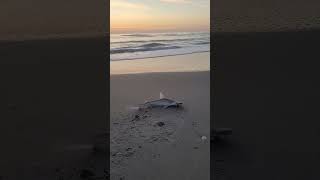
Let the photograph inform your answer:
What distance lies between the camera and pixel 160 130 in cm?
439

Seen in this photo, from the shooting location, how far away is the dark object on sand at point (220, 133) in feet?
13.4

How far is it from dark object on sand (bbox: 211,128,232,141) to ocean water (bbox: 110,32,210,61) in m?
3.14

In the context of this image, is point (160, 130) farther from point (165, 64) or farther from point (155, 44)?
point (155, 44)

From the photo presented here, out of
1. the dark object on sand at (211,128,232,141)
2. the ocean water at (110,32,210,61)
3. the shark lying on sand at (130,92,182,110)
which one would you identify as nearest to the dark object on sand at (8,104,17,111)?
the shark lying on sand at (130,92,182,110)

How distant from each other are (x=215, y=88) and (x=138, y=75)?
1345mm

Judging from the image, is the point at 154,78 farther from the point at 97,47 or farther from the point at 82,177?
the point at 82,177

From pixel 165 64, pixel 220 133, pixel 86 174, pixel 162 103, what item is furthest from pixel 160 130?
pixel 165 64

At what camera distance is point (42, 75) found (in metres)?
5.70

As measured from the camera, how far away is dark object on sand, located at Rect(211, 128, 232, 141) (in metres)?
4.07

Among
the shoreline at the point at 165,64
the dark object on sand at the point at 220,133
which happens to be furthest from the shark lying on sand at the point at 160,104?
the shoreline at the point at 165,64

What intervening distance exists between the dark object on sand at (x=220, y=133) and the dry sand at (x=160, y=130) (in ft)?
0.26

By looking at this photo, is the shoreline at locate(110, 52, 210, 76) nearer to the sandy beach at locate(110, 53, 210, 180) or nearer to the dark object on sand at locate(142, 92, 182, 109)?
the sandy beach at locate(110, 53, 210, 180)

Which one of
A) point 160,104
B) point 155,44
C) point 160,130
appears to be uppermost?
point 155,44

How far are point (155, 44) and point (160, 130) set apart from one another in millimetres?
3829
